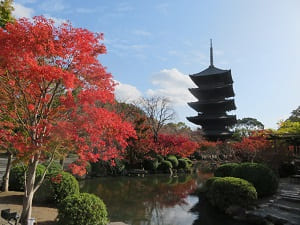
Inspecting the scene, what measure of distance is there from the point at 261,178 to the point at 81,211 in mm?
7069

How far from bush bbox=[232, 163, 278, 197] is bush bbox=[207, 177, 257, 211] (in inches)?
46.6

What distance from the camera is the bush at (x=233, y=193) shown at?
319 inches

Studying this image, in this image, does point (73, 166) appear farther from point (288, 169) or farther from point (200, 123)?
point (200, 123)

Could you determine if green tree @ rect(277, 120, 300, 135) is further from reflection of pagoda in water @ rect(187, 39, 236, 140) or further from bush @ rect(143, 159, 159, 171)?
reflection of pagoda in water @ rect(187, 39, 236, 140)

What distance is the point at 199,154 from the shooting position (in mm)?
32250

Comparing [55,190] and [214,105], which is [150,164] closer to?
[55,190]

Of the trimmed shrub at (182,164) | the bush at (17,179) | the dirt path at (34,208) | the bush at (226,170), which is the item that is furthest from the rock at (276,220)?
the trimmed shrub at (182,164)

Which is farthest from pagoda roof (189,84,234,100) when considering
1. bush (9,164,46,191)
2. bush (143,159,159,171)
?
bush (9,164,46,191)

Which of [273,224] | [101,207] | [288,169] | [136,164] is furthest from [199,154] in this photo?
[101,207]

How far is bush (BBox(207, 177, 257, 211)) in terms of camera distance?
26.6ft

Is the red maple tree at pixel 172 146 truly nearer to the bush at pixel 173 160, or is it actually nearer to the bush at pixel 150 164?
the bush at pixel 173 160

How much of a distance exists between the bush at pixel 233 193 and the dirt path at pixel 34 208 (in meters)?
5.36

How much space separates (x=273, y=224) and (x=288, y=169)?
934cm

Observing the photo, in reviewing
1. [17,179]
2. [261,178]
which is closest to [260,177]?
[261,178]
